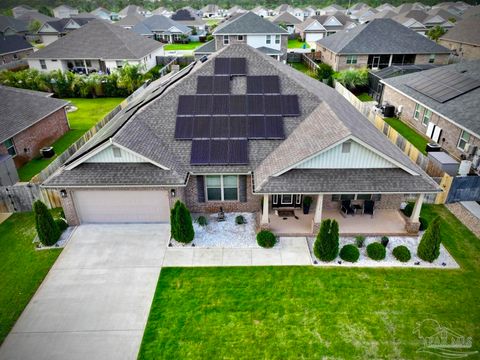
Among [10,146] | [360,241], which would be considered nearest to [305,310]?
[360,241]

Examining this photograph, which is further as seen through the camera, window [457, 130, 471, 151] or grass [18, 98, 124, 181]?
grass [18, 98, 124, 181]

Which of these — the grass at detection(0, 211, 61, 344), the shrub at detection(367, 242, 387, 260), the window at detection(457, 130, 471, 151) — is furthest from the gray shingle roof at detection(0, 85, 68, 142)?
the window at detection(457, 130, 471, 151)

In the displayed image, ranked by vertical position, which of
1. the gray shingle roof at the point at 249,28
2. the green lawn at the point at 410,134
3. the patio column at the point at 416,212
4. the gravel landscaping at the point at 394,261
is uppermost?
the gray shingle roof at the point at 249,28

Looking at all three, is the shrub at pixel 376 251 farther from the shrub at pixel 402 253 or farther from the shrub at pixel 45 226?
the shrub at pixel 45 226

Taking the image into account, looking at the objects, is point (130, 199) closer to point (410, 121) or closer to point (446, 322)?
point (446, 322)

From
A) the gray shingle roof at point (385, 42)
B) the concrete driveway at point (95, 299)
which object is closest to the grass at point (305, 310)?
the concrete driveway at point (95, 299)

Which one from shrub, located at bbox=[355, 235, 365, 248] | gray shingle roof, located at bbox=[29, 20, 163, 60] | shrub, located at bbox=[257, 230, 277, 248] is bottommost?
shrub, located at bbox=[355, 235, 365, 248]

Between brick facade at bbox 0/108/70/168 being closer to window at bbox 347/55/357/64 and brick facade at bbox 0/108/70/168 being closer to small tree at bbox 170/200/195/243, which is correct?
small tree at bbox 170/200/195/243
